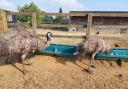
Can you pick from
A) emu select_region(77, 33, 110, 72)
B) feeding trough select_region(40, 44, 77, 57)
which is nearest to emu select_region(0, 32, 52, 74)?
feeding trough select_region(40, 44, 77, 57)

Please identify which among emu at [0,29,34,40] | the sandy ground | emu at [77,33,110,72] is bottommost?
the sandy ground

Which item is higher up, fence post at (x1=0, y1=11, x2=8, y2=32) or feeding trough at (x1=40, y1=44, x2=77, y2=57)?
fence post at (x1=0, y1=11, x2=8, y2=32)

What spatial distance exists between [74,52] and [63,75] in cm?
123

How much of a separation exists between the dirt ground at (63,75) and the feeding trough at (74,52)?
0.17m

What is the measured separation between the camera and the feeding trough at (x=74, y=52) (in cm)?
809

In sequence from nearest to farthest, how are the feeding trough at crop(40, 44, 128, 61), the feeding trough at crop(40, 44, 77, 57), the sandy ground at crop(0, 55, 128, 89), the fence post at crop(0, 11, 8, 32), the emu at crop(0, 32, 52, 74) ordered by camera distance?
the sandy ground at crop(0, 55, 128, 89) → the emu at crop(0, 32, 52, 74) → the feeding trough at crop(40, 44, 128, 61) → the feeding trough at crop(40, 44, 77, 57) → the fence post at crop(0, 11, 8, 32)

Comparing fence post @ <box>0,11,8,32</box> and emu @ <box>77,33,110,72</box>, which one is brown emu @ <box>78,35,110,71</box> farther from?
fence post @ <box>0,11,8,32</box>

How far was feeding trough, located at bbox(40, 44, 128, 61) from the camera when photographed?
26.5ft

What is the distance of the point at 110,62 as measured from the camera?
826 cm

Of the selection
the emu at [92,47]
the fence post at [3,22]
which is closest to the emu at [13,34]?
the fence post at [3,22]

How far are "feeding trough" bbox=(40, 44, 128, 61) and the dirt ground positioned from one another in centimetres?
17

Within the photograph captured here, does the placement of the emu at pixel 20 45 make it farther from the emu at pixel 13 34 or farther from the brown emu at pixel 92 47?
the brown emu at pixel 92 47

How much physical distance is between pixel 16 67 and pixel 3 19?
2.79 meters

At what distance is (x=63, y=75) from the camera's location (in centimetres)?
745
